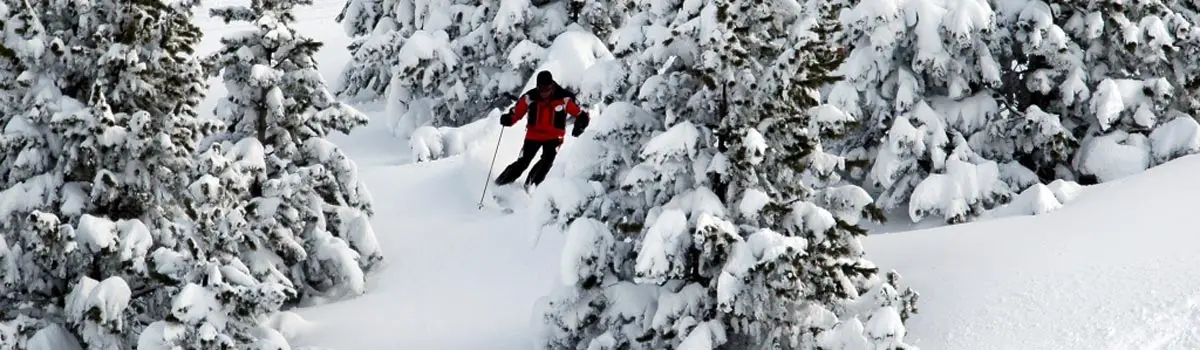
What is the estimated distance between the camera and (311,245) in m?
15.7

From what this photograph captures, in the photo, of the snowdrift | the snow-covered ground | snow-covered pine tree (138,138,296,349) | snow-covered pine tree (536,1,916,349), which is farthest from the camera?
snow-covered pine tree (138,138,296,349)

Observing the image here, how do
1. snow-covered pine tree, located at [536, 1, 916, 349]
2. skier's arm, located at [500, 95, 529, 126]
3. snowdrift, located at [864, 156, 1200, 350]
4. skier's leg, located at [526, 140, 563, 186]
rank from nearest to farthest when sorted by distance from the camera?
snow-covered pine tree, located at [536, 1, 916, 349], snowdrift, located at [864, 156, 1200, 350], skier's arm, located at [500, 95, 529, 126], skier's leg, located at [526, 140, 563, 186]

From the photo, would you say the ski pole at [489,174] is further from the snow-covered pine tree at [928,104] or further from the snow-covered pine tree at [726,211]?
the snow-covered pine tree at [726,211]

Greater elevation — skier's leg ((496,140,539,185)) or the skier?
the skier

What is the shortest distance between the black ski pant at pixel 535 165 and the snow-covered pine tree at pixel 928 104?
4.25m

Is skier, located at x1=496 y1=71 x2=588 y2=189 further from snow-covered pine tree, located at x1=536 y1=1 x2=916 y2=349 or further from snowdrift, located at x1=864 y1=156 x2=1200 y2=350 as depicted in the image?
snow-covered pine tree, located at x1=536 y1=1 x2=916 y2=349

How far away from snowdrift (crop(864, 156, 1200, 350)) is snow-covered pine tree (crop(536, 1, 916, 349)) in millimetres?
838

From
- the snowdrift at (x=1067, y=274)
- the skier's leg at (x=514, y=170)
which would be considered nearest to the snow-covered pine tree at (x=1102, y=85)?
the snowdrift at (x=1067, y=274)

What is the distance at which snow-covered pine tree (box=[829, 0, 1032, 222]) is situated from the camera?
14.6 m

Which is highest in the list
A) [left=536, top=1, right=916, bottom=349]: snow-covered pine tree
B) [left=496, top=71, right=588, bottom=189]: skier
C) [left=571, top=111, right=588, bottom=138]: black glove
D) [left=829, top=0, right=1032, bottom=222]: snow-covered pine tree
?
[left=536, top=1, right=916, bottom=349]: snow-covered pine tree

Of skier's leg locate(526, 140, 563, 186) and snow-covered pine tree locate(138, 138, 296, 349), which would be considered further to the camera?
skier's leg locate(526, 140, 563, 186)

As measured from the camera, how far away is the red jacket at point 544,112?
55.9 ft

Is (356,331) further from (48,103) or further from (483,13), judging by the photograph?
(483,13)

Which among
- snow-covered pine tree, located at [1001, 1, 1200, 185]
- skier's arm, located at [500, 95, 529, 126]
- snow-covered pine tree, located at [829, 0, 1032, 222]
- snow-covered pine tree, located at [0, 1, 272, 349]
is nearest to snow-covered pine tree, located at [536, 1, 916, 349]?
snow-covered pine tree, located at [829, 0, 1032, 222]
